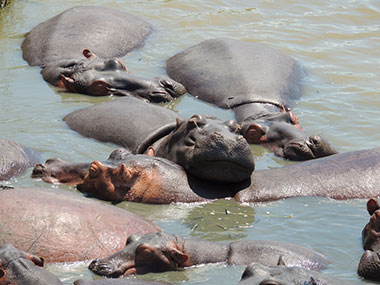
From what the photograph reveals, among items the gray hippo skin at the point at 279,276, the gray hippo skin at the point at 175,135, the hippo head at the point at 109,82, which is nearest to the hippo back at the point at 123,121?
the gray hippo skin at the point at 175,135

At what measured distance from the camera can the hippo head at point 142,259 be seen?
18.3ft

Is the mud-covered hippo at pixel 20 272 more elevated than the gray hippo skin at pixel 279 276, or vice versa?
the gray hippo skin at pixel 279 276

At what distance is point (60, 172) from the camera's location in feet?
23.8

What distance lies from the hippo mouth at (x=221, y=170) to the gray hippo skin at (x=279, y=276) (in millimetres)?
2177

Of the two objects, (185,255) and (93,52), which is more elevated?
(185,255)

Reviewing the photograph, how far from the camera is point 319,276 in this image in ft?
16.6

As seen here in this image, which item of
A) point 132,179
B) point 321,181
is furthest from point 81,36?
point 321,181

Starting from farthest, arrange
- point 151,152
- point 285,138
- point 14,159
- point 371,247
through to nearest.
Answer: point 285,138 → point 151,152 → point 14,159 → point 371,247

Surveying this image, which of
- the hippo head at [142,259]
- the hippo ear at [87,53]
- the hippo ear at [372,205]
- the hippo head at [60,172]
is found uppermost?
the hippo ear at [372,205]

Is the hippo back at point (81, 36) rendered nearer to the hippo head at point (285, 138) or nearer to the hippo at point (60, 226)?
the hippo head at point (285, 138)

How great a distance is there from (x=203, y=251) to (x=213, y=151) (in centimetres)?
134

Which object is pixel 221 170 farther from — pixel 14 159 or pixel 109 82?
pixel 109 82

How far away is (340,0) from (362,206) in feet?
31.0

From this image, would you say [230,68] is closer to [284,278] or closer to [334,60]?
[334,60]
